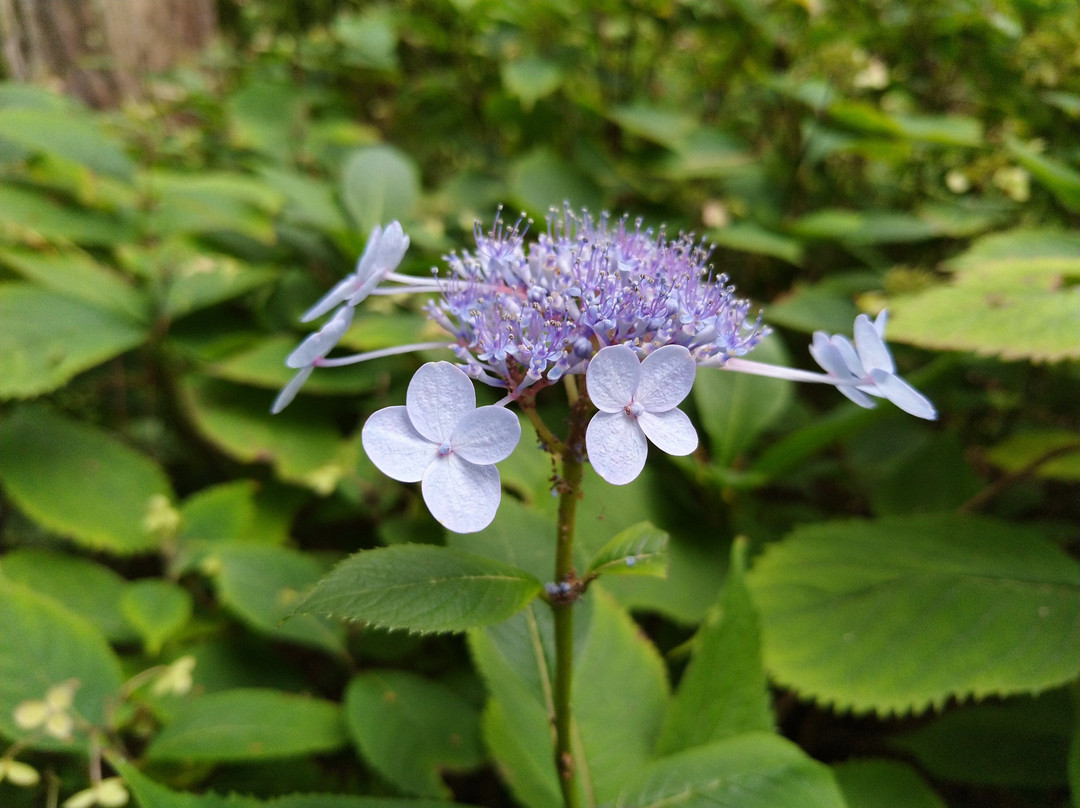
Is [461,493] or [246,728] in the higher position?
[461,493]

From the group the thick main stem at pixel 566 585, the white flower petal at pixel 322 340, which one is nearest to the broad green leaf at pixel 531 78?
the white flower petal at pixel 322 340

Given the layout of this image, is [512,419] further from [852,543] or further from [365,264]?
[852,543]

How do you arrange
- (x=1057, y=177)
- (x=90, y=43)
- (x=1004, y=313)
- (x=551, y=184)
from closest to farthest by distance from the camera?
(x=1004, y=313), (x=1057, y=177), (x=551, y=184), (x=90, y=43)

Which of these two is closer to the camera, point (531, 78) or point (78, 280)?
point (78, 280)

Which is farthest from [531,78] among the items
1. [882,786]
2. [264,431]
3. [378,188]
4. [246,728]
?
[882,786]

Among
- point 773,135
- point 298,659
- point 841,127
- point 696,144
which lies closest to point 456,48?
point 696,144

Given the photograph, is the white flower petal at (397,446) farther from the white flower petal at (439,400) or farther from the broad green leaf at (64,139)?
the broad green leaf at (64,139)

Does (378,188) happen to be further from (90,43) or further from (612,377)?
(90,43)
